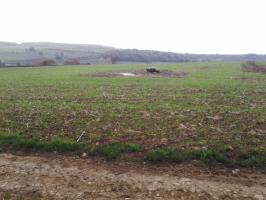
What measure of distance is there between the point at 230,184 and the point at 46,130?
265 inches

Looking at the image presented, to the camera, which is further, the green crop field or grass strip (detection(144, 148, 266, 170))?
the green crop field

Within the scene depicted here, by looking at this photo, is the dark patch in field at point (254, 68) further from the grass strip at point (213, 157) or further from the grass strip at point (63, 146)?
the grass strip at point (63, 146)

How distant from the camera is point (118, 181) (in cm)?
740

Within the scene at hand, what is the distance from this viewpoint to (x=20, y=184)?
7.25 metres

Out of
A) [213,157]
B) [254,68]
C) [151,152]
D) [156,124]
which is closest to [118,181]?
[151,152]

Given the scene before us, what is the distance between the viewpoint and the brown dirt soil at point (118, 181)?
22.1 feet

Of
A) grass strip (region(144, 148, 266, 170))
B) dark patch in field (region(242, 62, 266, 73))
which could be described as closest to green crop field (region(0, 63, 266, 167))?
grass strip (region(144, 148, 266, 170))

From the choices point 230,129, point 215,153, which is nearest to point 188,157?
point 215,153

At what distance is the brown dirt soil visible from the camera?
6.73 m

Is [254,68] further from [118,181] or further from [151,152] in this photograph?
[118,181]

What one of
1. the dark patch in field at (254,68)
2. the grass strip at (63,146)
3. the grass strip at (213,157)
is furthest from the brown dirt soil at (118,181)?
the dark patch in field at (254,68)

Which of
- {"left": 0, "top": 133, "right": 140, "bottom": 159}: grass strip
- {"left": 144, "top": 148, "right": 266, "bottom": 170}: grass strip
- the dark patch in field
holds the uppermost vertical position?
{"left": 144, "top": 148, "right": 266, "bottom": 170}: grass strip

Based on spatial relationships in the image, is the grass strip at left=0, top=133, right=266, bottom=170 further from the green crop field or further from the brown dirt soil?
the brown dirt soil

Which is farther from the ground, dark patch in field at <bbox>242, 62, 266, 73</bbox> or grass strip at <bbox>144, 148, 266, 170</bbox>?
grass strip at <bbox>144, 148, 266, 170</bbox>
